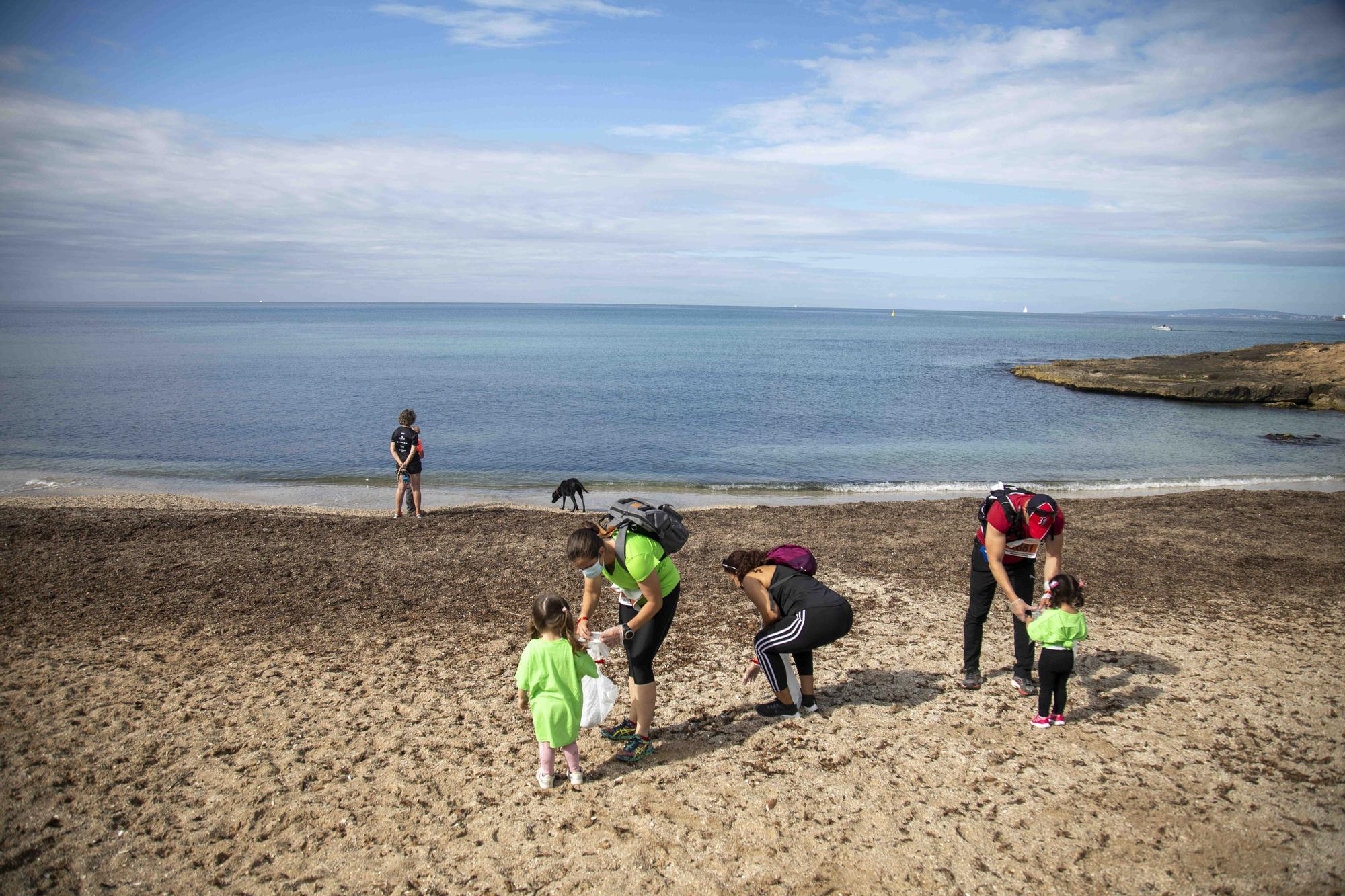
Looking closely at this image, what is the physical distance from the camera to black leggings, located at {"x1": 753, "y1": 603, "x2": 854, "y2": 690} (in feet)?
17.7

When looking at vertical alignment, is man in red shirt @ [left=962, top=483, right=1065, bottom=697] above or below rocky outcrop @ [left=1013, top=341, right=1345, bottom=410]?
below

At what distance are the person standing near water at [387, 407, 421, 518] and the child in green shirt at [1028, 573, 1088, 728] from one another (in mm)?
10703

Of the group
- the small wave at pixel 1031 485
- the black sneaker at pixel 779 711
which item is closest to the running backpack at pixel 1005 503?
the black sneaker at pixel 779 711

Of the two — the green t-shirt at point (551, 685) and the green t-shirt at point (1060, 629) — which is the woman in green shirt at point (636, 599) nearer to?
the green t-shirt at point (551, 685)

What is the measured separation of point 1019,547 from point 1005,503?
0.42 meters

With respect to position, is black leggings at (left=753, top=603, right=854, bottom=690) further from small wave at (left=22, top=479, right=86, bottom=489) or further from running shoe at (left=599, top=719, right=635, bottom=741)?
small wave at (left=22, top=479, right=86, bottom=489)

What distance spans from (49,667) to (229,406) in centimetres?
3106

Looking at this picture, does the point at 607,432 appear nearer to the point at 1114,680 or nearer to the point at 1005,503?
the point at 1114,680

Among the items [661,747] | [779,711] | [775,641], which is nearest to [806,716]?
[779,711]

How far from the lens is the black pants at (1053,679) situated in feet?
18.3

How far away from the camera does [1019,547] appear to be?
594 centimetres

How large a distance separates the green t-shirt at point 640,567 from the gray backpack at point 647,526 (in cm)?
4

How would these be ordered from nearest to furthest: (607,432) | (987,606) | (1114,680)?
(987,606), (1114,680), (607,432)

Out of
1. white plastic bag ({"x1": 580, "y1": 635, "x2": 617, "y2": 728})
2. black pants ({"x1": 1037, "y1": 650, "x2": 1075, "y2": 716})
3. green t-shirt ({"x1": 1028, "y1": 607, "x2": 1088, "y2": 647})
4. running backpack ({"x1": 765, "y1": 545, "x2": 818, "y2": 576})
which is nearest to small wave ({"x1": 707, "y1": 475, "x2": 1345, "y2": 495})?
black pants ({"x1": 1037, "y1": 650, "x2": 1075, "y2": 716})
